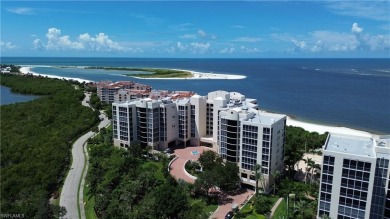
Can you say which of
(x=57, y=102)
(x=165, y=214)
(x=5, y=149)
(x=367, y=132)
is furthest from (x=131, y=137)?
(x=367, y=132)

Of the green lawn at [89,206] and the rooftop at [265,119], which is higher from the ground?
→ the rooftop at [265,119]

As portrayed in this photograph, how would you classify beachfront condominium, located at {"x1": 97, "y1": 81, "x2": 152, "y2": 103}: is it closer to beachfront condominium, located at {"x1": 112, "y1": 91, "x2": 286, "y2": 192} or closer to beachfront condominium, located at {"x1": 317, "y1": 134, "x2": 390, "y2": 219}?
beachfront condominium, located at {"x1": 112, "y1": 91, "x2": 286, "y2": 192}

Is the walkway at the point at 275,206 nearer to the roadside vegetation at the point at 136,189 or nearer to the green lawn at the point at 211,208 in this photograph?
the green lawn at the point at 211,208

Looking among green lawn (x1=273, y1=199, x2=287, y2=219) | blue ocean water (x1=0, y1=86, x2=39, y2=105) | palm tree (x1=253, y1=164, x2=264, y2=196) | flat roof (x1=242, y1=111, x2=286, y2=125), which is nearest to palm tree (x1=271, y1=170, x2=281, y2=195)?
palm tree (x1=253, y1=164, x2=264, y2=196)

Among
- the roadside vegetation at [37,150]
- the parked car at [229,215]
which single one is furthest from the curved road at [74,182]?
the parked car at [229,215]

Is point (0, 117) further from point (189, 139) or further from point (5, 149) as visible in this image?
point (189, 139)

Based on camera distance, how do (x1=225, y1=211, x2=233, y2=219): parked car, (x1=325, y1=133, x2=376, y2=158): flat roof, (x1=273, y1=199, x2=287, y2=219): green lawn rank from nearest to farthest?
(x1=325, y1=133, x2=376, y2=158): flat roof < (x1=225, y1=211, x2=233, y2=219): parked car < (x1=273, y1=199, x2=287, y2=219): green lawn
